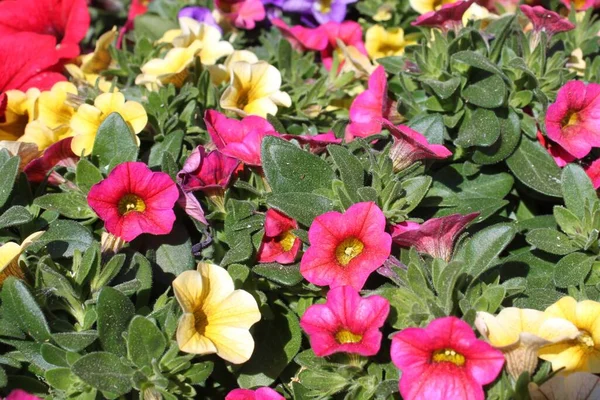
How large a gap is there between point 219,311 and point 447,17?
3.36 feet

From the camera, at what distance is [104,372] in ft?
4.32

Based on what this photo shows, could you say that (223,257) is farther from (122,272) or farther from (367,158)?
(367,158)

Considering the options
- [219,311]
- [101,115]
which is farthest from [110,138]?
[219,311]

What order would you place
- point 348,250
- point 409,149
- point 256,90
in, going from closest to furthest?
1. point 348,250
2. point 409,149
3. point 256,90

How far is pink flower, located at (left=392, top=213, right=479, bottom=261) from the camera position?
4.53 ft

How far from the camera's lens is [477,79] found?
1.85 meters

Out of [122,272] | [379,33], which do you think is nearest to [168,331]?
[122,272]

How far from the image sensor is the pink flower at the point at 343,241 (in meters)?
1.40

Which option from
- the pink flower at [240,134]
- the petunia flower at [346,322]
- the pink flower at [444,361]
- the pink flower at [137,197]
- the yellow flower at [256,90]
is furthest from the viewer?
the yellow flower at [256,90]

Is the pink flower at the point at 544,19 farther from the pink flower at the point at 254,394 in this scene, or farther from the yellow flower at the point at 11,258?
the yellow flower at the point at 11,258

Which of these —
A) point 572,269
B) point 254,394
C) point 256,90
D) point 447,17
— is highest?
point 447,17

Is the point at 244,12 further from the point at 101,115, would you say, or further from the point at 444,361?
the point at 444,361

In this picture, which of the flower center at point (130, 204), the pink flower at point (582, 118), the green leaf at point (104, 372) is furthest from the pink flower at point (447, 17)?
the green leaf at point (104, 372)

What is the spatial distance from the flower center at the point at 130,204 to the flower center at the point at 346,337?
0.52m
